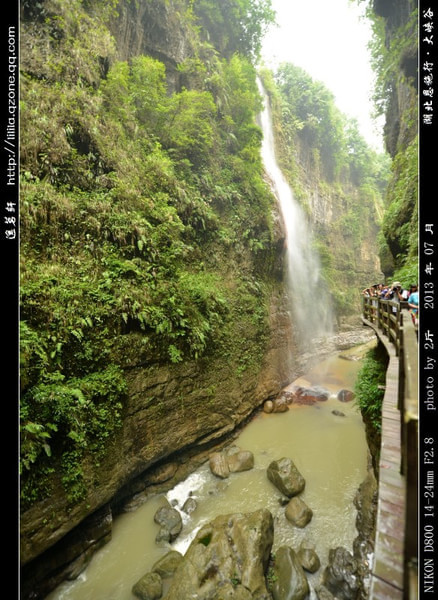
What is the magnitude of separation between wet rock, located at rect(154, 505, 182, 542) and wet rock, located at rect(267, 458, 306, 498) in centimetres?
322

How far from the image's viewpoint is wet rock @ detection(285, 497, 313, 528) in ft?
24.2

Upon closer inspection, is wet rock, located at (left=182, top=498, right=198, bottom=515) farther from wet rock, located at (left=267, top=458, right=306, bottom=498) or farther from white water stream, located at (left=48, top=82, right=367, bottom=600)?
wet rock, located at (left=267, top=458, right=306, bottom=498)

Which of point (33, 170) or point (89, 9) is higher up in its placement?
point (89, 9)

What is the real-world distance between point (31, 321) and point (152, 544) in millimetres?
6610

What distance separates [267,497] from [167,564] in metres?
3.45

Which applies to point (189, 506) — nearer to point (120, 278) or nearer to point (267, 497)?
point (267, 497)

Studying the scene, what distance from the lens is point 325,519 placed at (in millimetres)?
7531

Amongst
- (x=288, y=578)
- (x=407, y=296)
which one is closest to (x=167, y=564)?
(x=288, y=578)

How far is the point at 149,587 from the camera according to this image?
579cm
